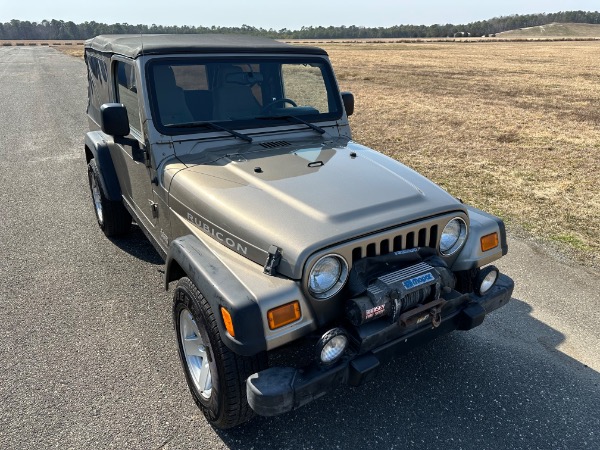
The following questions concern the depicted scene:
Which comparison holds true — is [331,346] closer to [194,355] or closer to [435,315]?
[435,315]

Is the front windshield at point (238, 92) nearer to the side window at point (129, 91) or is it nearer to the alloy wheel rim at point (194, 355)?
the side window at point (129, 91)

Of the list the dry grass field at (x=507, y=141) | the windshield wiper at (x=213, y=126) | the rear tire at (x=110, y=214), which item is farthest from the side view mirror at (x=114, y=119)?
the dry grass field at (x=507, y=141)

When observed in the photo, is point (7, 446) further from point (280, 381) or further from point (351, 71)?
point (351, 71)

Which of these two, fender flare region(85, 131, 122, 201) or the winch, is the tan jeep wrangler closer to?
the winch

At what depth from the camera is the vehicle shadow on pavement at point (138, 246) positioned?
474 centimetres

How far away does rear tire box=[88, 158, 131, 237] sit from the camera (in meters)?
4.87

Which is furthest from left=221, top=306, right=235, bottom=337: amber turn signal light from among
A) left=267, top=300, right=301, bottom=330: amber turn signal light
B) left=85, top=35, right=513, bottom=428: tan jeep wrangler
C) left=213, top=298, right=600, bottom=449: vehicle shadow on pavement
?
left=213, top=298, right=600, bottom=449: vehicle shadow on pavement

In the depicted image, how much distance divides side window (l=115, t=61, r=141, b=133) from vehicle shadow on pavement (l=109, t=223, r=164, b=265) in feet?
5.03

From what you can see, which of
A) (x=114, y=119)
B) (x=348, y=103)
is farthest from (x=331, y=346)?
(x=348, y=103)

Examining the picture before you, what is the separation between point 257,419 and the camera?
283 cm

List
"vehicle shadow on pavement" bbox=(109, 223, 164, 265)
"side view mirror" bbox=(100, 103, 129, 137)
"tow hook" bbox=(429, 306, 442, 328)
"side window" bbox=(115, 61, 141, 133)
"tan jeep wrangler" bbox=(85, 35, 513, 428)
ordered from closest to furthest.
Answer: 1. "tan jeep wrangler" bbox=(85, 35, 513, 428)
2. "tow hook" bbox=(429, 306, 442, 328)
3. "side view mirror" bbox=(100, 103, 129, 137)
4. "side window" bbox=(115, 61, 141, 133)
5. "vehicle shadow on pavement" bbox=(109, 223, 164, 265)

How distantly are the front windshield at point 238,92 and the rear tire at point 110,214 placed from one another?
1750 mm

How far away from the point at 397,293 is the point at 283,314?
588 mm

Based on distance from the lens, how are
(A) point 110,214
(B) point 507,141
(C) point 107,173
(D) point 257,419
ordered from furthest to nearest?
(B) point 507,141 < (A) point 110,214 < (C) point 107,173 < (D) point 257,419
